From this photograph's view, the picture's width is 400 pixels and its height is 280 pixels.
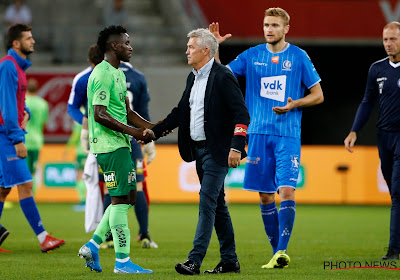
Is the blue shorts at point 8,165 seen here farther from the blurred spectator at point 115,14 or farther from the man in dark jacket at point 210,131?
the blurred spectator at point 115,14

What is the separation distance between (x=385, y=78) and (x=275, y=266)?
2.66 m

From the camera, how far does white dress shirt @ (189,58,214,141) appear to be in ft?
24.2

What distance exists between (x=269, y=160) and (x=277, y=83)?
2.66ft

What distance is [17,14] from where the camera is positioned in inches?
870

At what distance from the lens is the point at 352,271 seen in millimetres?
7605

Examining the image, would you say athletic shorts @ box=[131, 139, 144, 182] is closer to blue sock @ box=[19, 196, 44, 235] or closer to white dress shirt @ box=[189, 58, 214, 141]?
blue sock @ box=[19, 196, 44, 235]

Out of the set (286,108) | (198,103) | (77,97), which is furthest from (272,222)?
(77,97)

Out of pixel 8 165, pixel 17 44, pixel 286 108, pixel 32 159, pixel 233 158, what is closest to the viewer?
pixel 233 158

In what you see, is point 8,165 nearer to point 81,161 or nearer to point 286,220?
point 286,220

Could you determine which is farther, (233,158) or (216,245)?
A: (216,245)

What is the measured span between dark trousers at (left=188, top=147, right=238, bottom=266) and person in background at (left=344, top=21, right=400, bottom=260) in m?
2.19

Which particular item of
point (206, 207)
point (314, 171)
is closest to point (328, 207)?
point (314, 171)

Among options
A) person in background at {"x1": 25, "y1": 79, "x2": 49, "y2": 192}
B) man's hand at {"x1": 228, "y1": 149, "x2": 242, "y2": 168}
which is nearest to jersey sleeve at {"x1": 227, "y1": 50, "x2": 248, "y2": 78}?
man's hand at {"x1": 228, "y1": 149, "x2": 242, "y2": 168}

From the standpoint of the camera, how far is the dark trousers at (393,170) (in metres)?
8.88
